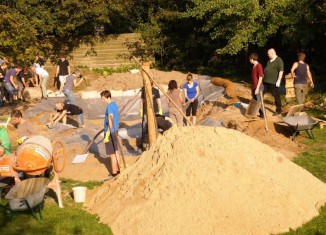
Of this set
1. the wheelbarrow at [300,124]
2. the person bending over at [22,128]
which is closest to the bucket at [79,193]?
the person bending over at [22,128]

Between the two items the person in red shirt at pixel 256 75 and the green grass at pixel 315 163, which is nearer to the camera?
the green grass at pixel 315 163

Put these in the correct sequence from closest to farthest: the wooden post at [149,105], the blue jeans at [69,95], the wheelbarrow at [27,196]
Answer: the wheelbarrow at [27,196]
the wooden post at [149,105]
the blue jeans at [69,95]

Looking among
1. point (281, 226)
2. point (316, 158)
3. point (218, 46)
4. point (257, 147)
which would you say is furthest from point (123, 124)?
point (218, 46)

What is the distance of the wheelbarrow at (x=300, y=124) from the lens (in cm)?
1102

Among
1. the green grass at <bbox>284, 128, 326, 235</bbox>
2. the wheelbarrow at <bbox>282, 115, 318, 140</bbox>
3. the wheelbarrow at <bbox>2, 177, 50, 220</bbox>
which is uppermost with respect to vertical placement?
the wheelbarrow at <bbox>2, 177, 50, 220</bbox>

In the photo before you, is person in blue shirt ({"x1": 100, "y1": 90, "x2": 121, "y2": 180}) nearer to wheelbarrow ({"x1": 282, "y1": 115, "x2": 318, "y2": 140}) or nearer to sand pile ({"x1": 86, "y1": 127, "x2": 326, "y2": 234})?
sand pile ({"x1": 86, "y1": 127, "x2": 326, "y2": 234})

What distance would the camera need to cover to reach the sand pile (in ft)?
21.9

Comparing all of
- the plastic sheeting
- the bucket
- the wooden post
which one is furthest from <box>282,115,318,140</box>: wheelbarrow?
the bucket

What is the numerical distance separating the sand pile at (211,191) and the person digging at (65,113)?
629 cm

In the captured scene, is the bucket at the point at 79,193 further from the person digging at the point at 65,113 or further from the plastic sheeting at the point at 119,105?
the plastic sheeting at the point at 119,105

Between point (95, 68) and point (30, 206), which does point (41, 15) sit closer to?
point (95, 68)

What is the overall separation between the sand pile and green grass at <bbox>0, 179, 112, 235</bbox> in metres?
0.20

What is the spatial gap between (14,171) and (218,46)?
16128 mm

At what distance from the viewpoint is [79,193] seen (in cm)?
824
